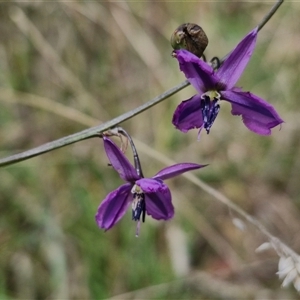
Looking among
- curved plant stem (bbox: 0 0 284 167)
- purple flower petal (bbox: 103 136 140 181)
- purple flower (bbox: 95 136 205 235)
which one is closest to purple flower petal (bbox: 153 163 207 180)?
purple flower (bbox: 95 136 205 235)

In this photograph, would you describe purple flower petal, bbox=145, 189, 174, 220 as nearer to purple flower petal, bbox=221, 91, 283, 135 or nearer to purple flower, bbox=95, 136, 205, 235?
purple flower, bbox=95, 136, 205, 235

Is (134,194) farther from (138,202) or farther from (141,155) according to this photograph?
(141,155)

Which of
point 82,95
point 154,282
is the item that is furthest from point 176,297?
point 82,95

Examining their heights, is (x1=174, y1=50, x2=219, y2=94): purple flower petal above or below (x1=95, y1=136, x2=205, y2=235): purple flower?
above

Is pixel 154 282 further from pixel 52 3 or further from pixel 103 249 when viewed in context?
pixel 52 3

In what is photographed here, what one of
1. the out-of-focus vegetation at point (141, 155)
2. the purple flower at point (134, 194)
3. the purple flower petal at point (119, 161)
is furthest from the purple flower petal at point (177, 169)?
the out-of-focus vegetation at point (141, 155)
